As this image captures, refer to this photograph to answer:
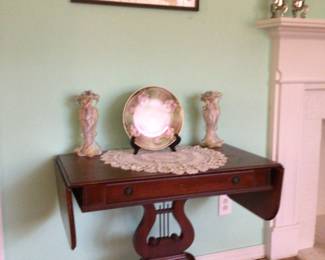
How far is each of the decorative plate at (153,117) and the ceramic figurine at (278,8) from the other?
0.72 m

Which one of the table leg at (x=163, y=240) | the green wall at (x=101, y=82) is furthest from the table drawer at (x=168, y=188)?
the green wall at (x=101, y=82)

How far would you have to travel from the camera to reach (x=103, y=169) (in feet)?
5.02

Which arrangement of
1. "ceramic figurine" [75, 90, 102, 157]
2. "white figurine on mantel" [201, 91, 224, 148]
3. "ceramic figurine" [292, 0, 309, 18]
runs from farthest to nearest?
"ceramic figurine" [292, 0, 309, 18] < "white figurine on mantel" [201, 91, 224, 148] < "ceramic figurine" [75, 90, 102, 157]

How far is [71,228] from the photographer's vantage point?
1.38 meters

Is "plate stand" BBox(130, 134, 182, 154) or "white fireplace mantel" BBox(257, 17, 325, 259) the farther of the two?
"white fireplace mantel" BBox(257, 17, 325, 259)

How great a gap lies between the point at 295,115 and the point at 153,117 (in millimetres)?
835

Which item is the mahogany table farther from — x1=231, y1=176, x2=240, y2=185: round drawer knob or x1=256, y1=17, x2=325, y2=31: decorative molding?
x1=256, y1=17, x2=325, y2=31: decorative molding

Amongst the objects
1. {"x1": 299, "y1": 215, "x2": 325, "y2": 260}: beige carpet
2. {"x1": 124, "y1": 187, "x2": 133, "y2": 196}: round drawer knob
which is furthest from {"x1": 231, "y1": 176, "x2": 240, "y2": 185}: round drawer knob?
{"x1": 299, "y1": 215, "x2": 325, "y2": 260}: beige carpet

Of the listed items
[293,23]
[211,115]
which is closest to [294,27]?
[293,23]

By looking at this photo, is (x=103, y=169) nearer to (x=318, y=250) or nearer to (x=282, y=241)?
(x=282, y=241)

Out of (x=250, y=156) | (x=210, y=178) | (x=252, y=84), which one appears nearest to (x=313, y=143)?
(x=252, y=84)

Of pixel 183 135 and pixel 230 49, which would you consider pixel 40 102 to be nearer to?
pixel 183 135

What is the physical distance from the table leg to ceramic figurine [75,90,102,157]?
371 mm

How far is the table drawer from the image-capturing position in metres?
1.41
